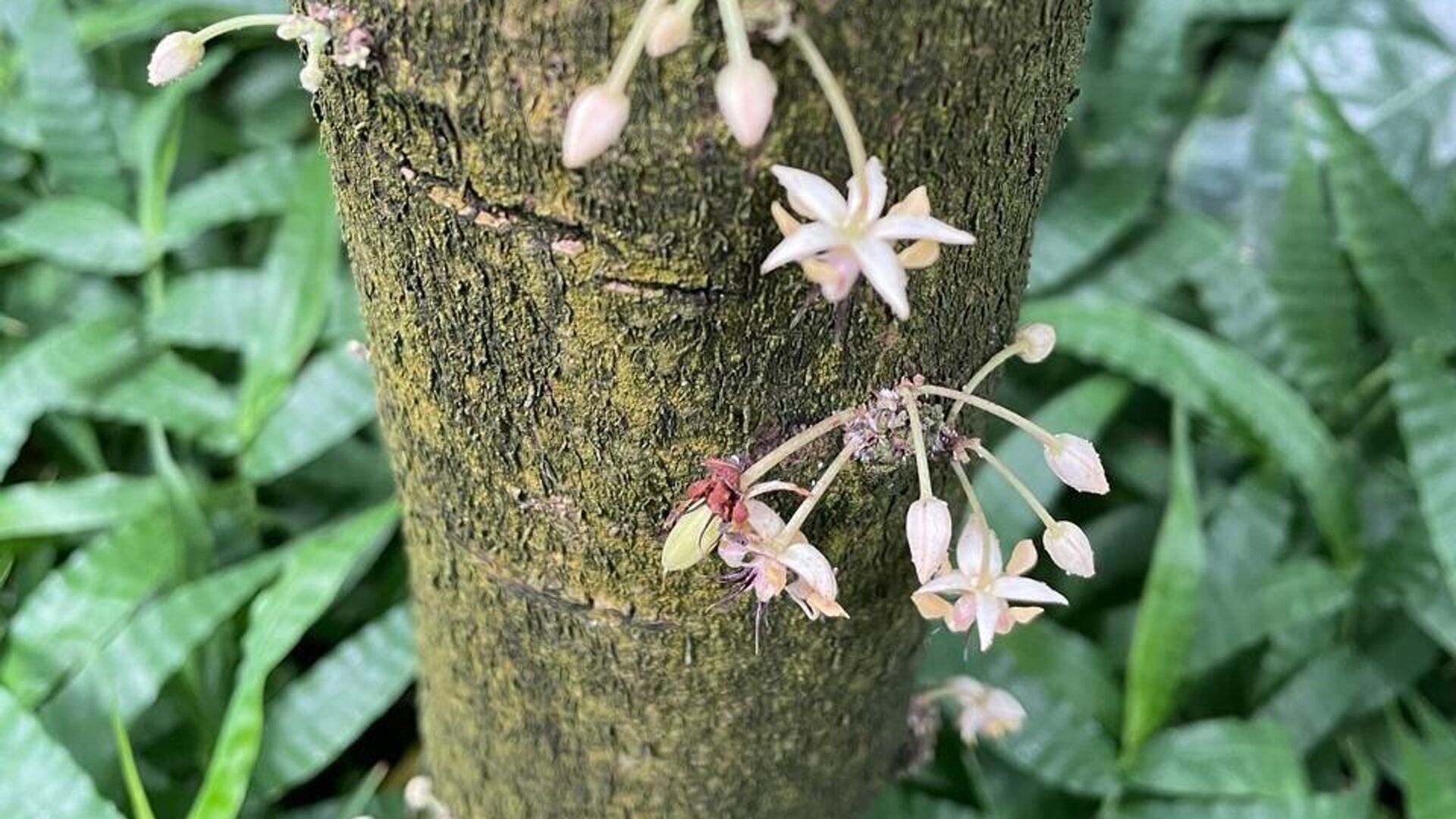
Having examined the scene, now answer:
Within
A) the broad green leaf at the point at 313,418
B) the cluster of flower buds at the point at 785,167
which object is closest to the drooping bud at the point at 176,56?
the cluster of flower buds at the point at 785,167

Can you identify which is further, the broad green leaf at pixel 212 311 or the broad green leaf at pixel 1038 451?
the broad green leaf at pixel 212 311

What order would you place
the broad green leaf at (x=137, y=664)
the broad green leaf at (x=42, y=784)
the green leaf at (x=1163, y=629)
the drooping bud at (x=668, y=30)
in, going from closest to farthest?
the drooping bud at (x=668, y=30), the broad green leaf at (x=42, y=784), the broad green leaf at (x=137, y=664), the green leaf at (x=1163, y=629)

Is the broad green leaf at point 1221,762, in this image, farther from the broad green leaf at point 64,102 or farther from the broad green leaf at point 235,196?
the broad green leaf at point 64,102

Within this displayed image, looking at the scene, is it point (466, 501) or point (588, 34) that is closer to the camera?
point (588, 34)

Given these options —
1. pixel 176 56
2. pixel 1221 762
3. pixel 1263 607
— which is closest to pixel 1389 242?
pixel 1263 607

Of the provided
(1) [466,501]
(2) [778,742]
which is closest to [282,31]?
(1) [466,501]

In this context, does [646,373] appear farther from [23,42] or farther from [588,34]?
[23,42]

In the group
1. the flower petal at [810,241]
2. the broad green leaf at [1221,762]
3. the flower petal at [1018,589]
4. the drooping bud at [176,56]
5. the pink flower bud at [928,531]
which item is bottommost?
the broad green leaf at [1221,762]

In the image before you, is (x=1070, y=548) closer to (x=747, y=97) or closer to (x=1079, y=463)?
(x=1079, y=463)
